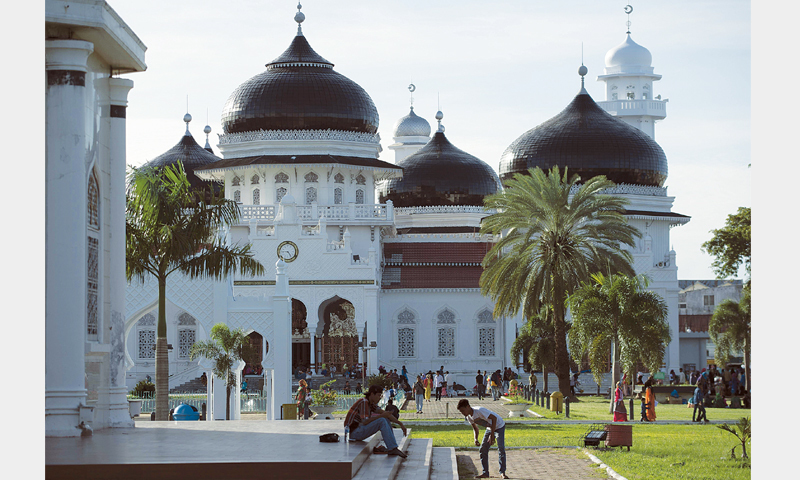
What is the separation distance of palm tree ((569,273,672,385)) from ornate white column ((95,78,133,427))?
15571 millimetres

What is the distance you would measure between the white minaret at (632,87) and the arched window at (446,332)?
20.0m

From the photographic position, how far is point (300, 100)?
151 ft

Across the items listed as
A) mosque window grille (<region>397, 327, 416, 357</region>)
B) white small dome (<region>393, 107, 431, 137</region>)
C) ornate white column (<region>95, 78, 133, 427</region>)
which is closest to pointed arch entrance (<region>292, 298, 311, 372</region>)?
mosque window grille (<region>397, 327, 416, 357</region>)

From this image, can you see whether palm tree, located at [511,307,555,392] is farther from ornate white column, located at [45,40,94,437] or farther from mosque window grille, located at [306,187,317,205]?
ornate white column, located at [45,40,94,437]

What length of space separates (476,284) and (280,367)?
2215cm

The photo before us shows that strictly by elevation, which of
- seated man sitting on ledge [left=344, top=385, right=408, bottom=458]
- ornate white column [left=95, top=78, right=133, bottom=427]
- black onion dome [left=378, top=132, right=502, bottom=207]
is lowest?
seated man sitting on ledge [left=344, top=385, right=408, bottom=458]

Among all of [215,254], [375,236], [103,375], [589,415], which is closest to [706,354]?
[375,236]

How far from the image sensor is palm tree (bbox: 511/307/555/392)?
3619cm

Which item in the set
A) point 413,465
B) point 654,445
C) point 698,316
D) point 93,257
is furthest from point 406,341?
point 93,257

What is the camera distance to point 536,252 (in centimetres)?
3141

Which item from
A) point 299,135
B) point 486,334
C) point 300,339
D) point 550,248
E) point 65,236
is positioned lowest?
point 300,339

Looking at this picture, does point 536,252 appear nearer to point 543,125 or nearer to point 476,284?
point 476,284

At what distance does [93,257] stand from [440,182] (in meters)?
41.4

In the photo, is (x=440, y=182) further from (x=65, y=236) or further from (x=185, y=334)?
Result: (x=65, y=236)
